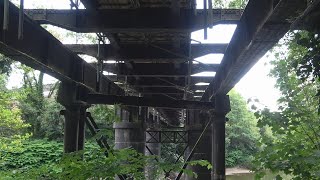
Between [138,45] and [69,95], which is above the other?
[138,45]

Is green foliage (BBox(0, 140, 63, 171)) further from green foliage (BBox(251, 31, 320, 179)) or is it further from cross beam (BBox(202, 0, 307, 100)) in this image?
green foliage (BBox(251, 31, 320, 179))

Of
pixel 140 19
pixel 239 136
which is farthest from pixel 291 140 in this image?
pixel 239 136

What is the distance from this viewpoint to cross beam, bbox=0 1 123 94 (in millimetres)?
5383

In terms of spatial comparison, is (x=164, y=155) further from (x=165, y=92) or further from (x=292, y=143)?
(x=292, y=143)

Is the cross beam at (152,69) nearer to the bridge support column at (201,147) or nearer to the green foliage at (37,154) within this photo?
the bridge support column at (201,147)

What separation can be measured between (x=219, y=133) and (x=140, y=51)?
3096mm

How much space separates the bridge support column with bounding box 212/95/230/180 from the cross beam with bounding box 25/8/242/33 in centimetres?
385

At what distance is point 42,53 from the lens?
21.3 feet

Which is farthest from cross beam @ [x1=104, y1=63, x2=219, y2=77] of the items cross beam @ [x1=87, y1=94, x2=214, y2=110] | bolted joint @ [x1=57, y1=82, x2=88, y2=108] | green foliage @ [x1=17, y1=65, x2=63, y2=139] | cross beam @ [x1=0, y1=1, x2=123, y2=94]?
green foliage @ [x1=17, y1=65, x2=63, y2=139]

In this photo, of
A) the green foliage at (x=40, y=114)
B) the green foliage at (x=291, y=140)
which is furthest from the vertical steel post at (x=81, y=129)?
the green foliage at (x=40, y=114)

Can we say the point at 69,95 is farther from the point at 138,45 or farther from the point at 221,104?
the point at 221,104

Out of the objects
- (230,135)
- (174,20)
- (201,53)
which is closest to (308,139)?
(174,20)

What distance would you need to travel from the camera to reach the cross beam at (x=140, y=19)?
21.7 feet

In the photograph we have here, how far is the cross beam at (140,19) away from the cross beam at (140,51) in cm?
223
